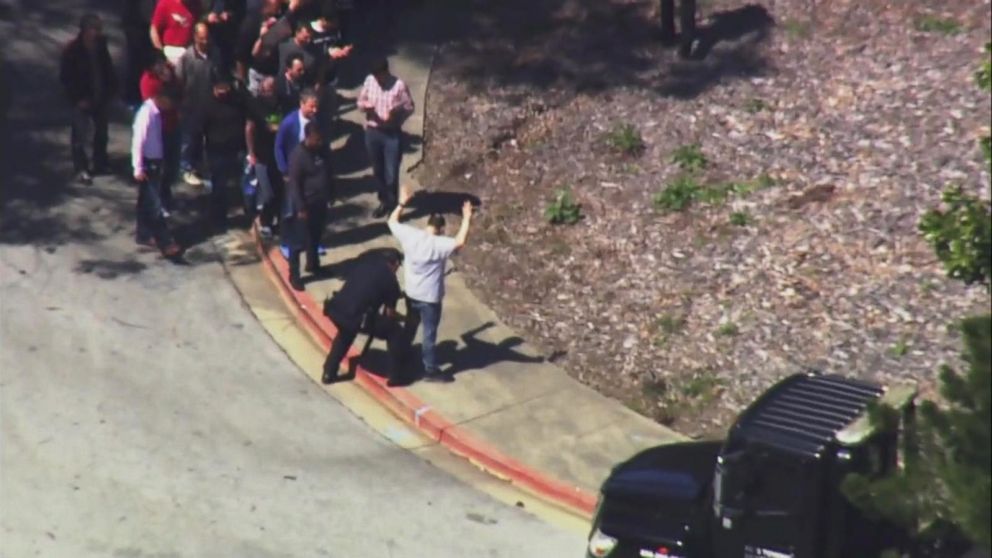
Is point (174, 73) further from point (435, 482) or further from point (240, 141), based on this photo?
point (435, 482)

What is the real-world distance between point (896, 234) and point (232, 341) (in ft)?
20.4

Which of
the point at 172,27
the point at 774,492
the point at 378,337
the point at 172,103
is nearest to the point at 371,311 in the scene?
the point at 378,337

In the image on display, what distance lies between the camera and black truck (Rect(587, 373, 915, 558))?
11227mm

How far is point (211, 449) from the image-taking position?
15.1 meters

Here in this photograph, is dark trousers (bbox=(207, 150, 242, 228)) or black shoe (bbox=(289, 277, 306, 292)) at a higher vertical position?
dark trousers (bbox=(207, 150, 242, 228))

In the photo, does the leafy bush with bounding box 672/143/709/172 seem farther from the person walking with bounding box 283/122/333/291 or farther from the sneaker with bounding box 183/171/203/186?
the sneaker with bounding box 183/171/203/186

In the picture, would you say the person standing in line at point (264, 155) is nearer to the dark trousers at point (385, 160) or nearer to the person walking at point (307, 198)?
the person walking at point (307, 198)

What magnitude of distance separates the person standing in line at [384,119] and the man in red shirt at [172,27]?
213cm

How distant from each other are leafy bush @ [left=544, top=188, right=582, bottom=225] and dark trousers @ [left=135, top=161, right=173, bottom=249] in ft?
12.3

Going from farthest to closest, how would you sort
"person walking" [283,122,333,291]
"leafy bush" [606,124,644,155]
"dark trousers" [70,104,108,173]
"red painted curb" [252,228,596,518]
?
1. "leafy bush" [606,124,644,155]
2. "dark trousers" [70,104,108,173]
3. "person walking" [283,122,333,291]
4. "red painted curb" [252,228,596,518]

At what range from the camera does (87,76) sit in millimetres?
18344

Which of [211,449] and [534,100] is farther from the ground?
[534,100]

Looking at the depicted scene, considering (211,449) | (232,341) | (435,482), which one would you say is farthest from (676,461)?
(232,341)

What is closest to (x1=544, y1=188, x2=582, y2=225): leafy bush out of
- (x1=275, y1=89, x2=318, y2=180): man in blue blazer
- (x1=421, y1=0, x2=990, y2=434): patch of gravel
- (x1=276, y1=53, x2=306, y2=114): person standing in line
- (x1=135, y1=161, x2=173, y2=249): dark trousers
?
(x1=421, y1=0, x2=990, y2=434): patch of gravel
